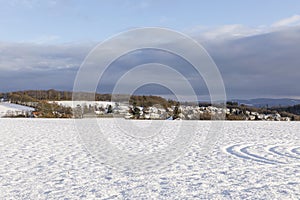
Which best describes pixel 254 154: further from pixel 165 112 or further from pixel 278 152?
pixel 165 112

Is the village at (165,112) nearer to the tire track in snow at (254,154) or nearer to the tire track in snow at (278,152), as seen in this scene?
the tire track in snow at (254,154)

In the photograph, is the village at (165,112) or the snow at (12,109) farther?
the snow at (12,109)

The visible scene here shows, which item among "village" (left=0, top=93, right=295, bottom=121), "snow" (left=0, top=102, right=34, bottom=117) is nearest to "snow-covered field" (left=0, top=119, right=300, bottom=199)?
"village" (left=0, top=93, right=295, bottom=121)

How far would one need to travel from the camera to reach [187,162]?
7453mm

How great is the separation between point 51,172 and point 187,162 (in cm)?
284

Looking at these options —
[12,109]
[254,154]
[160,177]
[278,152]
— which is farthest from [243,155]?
[12,109]

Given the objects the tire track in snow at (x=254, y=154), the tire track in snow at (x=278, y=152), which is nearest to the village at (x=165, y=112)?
the tire track in snow at (x=254, y=154)

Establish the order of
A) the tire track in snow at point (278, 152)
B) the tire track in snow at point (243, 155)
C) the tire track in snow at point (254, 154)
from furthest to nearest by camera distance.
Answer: the tire track in snow at point (278, 152) → the tire track in snow at point (254, 154) → the tire track in snow at point (243, 155)

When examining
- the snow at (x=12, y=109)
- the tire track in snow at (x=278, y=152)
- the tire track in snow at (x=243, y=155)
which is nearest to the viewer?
the tire track in snow at (x=243, y=155)

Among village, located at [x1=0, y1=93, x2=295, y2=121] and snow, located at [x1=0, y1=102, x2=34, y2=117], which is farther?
snow, located at [x1=0, y1=102, x2=34, y2=117]

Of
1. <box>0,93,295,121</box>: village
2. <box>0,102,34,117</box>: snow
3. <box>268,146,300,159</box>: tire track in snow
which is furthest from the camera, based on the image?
<box>0,102,34,117</box>: snow

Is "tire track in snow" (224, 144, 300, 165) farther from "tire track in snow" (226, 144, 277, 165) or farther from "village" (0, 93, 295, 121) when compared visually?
"village" (0, 93, 295, 121)

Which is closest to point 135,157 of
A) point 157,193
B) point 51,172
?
point 51,172

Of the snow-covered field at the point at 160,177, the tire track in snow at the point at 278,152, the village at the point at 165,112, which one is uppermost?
the village at the point at 165,112
